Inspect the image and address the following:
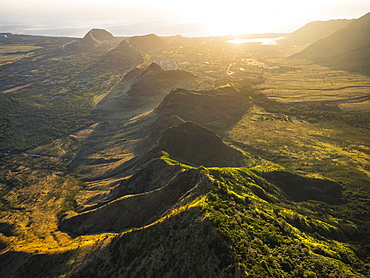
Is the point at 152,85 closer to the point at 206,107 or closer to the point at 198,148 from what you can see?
the point at 206,107


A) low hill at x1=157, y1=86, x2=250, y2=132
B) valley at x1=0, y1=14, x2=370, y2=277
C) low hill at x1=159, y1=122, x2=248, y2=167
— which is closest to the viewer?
valley at x1=0, y1=14, x2=370, y2=277

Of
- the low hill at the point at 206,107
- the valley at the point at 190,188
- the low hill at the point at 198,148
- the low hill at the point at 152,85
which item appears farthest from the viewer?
the low hill at the point at 152,85

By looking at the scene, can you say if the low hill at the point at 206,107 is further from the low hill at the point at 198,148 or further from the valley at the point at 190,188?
the low hill at the point at 198,148

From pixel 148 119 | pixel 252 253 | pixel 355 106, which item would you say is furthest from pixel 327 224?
pixel 355 106

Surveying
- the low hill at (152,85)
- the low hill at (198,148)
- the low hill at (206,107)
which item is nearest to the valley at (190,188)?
the low hill at (198,148)

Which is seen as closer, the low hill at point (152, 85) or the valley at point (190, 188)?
the valley at point (190, 188)

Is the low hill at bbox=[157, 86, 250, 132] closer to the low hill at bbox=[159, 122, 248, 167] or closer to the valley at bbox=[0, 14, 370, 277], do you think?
the valley at bbox=[0, 14, 370, 277]

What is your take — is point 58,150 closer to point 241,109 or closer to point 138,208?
point 138,208

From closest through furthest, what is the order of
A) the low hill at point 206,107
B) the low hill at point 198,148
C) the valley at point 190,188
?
the valley at point 190,188 → the low hill at point 198,148 → the low hill at point 206,107

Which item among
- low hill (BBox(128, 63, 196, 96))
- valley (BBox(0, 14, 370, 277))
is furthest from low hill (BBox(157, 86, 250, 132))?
low hill (BBox(128, 63, 196, 96))

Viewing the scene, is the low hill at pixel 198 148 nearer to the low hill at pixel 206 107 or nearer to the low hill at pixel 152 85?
the low hill at pixel 206 107
